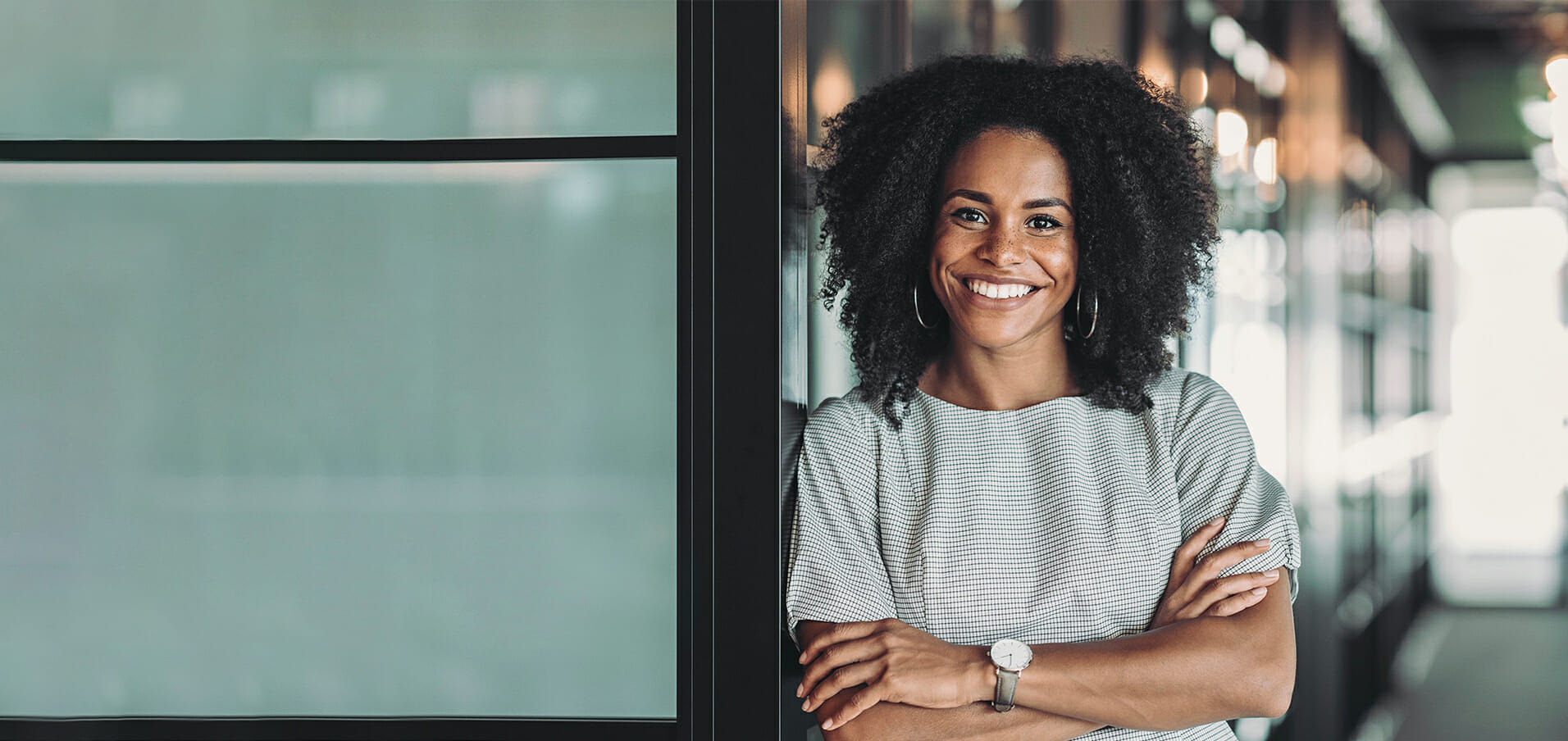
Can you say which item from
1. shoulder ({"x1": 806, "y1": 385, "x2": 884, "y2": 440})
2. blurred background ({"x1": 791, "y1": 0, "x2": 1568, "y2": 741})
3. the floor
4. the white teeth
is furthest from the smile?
the floor

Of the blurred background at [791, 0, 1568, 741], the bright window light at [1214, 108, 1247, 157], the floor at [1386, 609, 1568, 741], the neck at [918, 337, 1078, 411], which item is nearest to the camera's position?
the neck at [918, 337, 1078, 411]

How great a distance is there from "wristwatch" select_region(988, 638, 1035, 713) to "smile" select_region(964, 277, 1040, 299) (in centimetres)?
43

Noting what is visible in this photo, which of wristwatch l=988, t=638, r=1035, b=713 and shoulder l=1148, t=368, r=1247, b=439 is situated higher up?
shoulder l=1148, t=368, r=1247, b=439

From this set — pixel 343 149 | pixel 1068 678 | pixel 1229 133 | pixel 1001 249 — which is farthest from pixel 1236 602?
pixel 1229 133

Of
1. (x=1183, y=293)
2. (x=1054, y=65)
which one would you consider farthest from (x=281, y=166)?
(x=1183, y=293)

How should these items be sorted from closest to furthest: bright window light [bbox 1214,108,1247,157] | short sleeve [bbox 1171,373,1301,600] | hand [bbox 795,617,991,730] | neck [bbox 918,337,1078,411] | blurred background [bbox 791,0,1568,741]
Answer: hand [bbox 795,617,991,730] → short sleeve [bbox 1171,373,1301,600] → neck [bbox 918,337,1078,411] → blurred background [bbox 791,0,1568,741] → bright window light [bbox 1214,108,1247,157]

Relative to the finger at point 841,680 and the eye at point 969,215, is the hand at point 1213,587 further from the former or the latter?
the eye at point 969,215

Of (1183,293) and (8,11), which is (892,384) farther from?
(8,11)

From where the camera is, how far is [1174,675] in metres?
1.45

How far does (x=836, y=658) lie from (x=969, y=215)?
0.59 m

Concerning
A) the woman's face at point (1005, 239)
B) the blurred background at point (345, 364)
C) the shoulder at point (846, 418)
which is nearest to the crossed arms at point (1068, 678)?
the blurred background at point (345, 364)

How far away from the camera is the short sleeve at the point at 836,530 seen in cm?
149

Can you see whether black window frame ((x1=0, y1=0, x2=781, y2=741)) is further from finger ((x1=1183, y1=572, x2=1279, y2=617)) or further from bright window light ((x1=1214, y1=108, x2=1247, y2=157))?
bright window light ((x1=1214, y1=108, x2=1247, y2=157))

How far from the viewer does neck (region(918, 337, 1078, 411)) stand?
167cm
